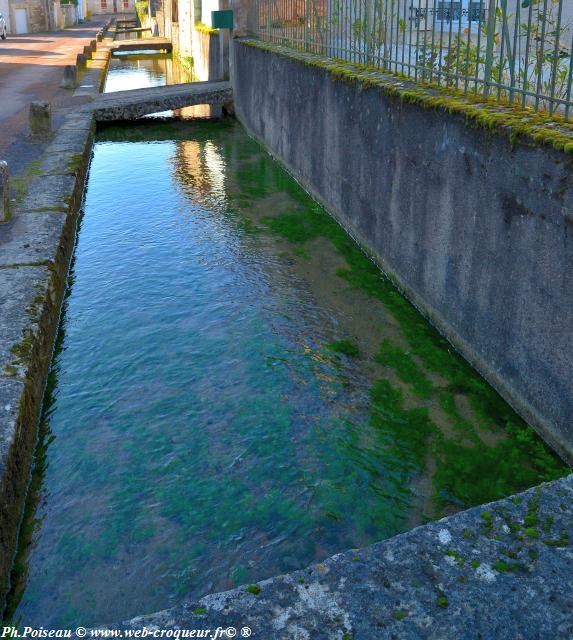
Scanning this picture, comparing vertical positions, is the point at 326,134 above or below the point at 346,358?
above

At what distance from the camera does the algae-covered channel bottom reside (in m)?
3.06

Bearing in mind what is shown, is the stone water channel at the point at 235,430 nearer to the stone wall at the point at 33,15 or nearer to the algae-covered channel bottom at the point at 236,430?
the algae-covered channel bottom at the point at 236,430

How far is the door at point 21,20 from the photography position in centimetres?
4456

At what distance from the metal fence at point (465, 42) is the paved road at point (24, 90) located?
4.20m

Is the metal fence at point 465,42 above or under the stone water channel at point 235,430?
above

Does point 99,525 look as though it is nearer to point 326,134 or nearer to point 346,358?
point 346,358

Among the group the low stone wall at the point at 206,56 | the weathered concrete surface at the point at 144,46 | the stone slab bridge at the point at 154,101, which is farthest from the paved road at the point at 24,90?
the low stone wall at the point at 206,56

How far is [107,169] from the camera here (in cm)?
1027

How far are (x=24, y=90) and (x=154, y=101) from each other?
4818mm

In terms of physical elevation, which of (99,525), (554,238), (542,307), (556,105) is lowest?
(99,525)

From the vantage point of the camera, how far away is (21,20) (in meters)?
44.9

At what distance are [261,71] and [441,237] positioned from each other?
714cm

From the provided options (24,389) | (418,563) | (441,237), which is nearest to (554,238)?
(441,237)

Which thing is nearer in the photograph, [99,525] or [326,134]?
[99,525]
